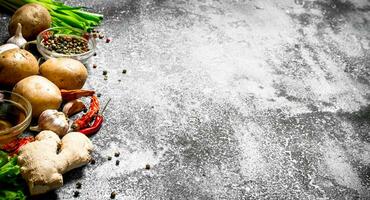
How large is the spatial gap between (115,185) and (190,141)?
0.71 m

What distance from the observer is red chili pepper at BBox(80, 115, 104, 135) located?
9.96 ft

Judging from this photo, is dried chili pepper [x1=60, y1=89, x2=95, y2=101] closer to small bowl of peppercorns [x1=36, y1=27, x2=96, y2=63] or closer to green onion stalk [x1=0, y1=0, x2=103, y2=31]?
small bowl of peppercorns [x1=36, y1=27, x2=96, y2=63]

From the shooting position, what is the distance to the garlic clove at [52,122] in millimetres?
2859

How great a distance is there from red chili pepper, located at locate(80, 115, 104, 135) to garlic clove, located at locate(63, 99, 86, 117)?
0.55ft

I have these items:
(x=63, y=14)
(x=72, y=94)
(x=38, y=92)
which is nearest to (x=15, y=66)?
(x=38, y=92)

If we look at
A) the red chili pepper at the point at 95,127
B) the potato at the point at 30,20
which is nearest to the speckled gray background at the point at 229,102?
the red chili pepper at the point at 95,127

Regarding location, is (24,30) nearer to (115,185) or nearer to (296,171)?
(115,185)

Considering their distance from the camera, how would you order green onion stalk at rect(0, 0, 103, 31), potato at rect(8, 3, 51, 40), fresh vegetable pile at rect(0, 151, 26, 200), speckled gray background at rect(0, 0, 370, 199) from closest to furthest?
1. fresh vegetable pile at rect(0, 151, 26, 200)
2. speckled gray background at rect(0, 0, 370, 199)
3. potato at rect(8, 3, 51, 40)
4. green onion stalk at rect(0, 0, 103, 31)

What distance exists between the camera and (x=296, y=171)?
3.17 metres

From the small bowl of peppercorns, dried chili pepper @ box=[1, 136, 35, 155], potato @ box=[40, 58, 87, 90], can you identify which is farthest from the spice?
dried chili pepper @ box=[1, 136, 35, 155]

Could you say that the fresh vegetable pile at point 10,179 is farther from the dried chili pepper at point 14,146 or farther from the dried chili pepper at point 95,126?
the dried chili pepper at point 95,126

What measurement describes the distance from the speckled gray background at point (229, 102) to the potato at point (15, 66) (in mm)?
587

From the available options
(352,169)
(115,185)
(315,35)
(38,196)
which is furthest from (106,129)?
(315,35)

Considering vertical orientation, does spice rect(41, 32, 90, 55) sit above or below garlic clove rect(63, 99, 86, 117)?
above
